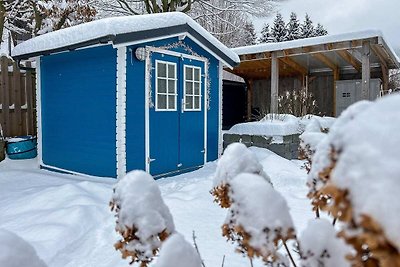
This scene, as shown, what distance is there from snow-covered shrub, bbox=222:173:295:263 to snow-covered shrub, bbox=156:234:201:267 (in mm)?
150

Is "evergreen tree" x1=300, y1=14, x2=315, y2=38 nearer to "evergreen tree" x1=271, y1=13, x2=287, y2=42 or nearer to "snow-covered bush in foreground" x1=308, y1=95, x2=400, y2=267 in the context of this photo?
"evergreen tree" x1=271, y1=13, x2=287, y2=42

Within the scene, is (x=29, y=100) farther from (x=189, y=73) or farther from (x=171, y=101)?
(x=189, y=73)

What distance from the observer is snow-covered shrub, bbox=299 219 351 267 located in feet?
3.17

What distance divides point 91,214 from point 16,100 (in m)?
4.76

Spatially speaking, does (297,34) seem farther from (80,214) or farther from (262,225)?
(262,225)

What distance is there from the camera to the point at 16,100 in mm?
7137

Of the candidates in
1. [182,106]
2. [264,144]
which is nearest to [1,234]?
[182,106]

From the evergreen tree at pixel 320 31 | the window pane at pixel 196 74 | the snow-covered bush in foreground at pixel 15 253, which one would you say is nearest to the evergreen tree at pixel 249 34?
the evergreen tree at pixel 320 31

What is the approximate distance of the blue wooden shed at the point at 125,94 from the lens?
194 inches

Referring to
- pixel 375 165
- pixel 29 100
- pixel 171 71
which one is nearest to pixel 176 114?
pixel 171 71

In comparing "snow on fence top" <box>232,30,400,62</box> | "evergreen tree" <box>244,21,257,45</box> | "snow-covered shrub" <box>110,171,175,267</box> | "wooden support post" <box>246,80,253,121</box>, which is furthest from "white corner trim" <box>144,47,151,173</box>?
"evergreen tree" <box>244,21,257,45</box>

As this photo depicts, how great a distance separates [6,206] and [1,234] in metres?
3.14

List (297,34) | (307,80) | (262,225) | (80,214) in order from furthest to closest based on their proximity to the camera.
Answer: (297,34) < (307,80) < (80,214) < (262,225)

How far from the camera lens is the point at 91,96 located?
17.2ft
